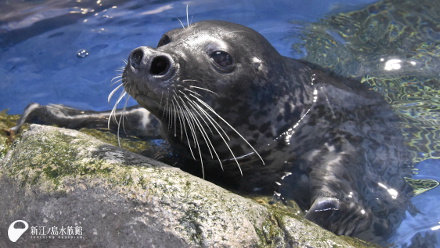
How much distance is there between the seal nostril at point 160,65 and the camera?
3857mm

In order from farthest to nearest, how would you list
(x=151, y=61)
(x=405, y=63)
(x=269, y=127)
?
(x=405, y=63) < (x=269, y=127) < (x=151, y=61)

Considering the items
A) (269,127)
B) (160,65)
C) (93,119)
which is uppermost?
(160,65)

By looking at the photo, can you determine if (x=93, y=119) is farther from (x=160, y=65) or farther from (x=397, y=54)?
(x=397, y=54)

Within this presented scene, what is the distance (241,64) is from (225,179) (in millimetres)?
858

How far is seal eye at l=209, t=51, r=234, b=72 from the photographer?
423 cm

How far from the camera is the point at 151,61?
149 inches

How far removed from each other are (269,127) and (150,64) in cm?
118

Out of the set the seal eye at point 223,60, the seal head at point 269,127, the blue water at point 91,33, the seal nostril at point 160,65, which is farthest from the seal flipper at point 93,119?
the blue water at point 91,33

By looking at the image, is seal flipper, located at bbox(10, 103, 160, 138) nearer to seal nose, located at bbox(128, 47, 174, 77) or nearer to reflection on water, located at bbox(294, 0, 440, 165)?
seal nose, located at bbox(128, 47, 174, 77)

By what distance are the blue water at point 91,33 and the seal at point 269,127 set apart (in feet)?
7.16

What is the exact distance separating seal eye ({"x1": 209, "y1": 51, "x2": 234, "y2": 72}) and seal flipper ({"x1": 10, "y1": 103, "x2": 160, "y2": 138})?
1.21 m

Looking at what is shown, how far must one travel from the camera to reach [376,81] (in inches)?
232

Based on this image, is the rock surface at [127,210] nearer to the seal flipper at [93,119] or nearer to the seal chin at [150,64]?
the seal chin at [150,64]

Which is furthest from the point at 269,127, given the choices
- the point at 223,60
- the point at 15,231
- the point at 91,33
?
the point at 91,33
